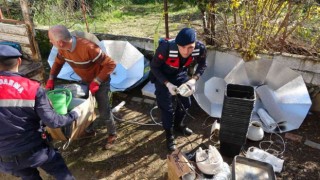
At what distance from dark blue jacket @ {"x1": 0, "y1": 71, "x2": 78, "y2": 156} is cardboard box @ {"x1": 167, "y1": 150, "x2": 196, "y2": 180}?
4.32 ft

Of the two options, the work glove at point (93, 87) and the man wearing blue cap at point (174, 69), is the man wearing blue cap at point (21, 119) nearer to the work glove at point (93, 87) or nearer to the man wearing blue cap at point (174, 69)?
the work glove at point (93, 87)

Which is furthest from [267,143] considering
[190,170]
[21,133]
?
[21,133]

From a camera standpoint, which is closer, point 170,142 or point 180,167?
point 180,167

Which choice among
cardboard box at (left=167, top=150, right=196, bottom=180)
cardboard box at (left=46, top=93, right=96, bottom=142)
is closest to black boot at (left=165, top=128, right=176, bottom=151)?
cardboard box at (left=167, top=150, right=196, bottom=180)

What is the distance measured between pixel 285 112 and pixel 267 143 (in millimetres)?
640

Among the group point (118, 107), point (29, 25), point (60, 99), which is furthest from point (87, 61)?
point (29, 25)

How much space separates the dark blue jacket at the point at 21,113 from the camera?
234 centimetres

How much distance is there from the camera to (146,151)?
407 centimetres

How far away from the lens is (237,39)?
4824 millimetres

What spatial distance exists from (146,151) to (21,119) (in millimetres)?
2022

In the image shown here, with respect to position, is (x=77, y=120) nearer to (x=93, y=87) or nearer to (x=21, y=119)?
(x=93, y=87)

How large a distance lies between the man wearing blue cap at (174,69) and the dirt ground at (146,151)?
1.25 feet

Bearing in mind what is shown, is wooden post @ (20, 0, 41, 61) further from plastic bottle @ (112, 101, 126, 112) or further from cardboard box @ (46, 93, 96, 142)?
cardboard box @ (46, 93, 96, 142)

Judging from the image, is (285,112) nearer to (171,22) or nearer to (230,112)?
(230,112)
